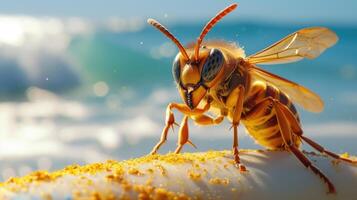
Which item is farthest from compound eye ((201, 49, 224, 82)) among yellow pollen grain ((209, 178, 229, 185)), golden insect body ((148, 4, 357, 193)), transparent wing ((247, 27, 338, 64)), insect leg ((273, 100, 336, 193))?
yellow pollen grain ((209, 178, 229, 185))

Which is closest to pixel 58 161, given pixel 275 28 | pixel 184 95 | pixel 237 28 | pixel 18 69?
pixel 184 95

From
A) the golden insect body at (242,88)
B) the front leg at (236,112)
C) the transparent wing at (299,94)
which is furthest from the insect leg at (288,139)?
the transparent wing at (299,94)

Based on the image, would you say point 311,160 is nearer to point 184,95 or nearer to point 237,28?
point 184,95

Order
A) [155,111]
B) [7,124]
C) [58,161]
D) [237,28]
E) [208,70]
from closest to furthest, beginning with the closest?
[208,70] < [58,161] < [7,124] < [155,111] < [237,28]

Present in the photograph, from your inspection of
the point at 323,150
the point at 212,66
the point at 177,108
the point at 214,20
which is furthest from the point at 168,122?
the point at 323,150

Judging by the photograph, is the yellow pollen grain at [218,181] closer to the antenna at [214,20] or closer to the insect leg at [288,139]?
the insect leg at [288,139]

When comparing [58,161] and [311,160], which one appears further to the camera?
[58,161]

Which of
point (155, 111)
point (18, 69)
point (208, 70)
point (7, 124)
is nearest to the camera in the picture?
point (208, 70)
